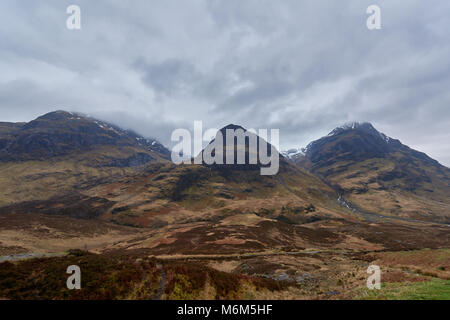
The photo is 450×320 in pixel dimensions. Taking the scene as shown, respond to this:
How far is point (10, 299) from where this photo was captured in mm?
13633

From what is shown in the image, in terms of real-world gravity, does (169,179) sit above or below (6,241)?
above

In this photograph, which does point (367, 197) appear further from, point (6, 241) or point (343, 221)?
point (6, 241)

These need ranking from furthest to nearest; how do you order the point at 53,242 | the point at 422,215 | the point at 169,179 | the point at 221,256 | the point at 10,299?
1. the point at 169,179
2. the point at 422,215
3. the point at 53,242
4. the point at 221,256
5. the point at 10,299

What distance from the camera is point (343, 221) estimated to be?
364 ft

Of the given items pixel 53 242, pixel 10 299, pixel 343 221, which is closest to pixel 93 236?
pixel 53 242

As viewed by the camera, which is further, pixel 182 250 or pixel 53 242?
pixel 53 242
